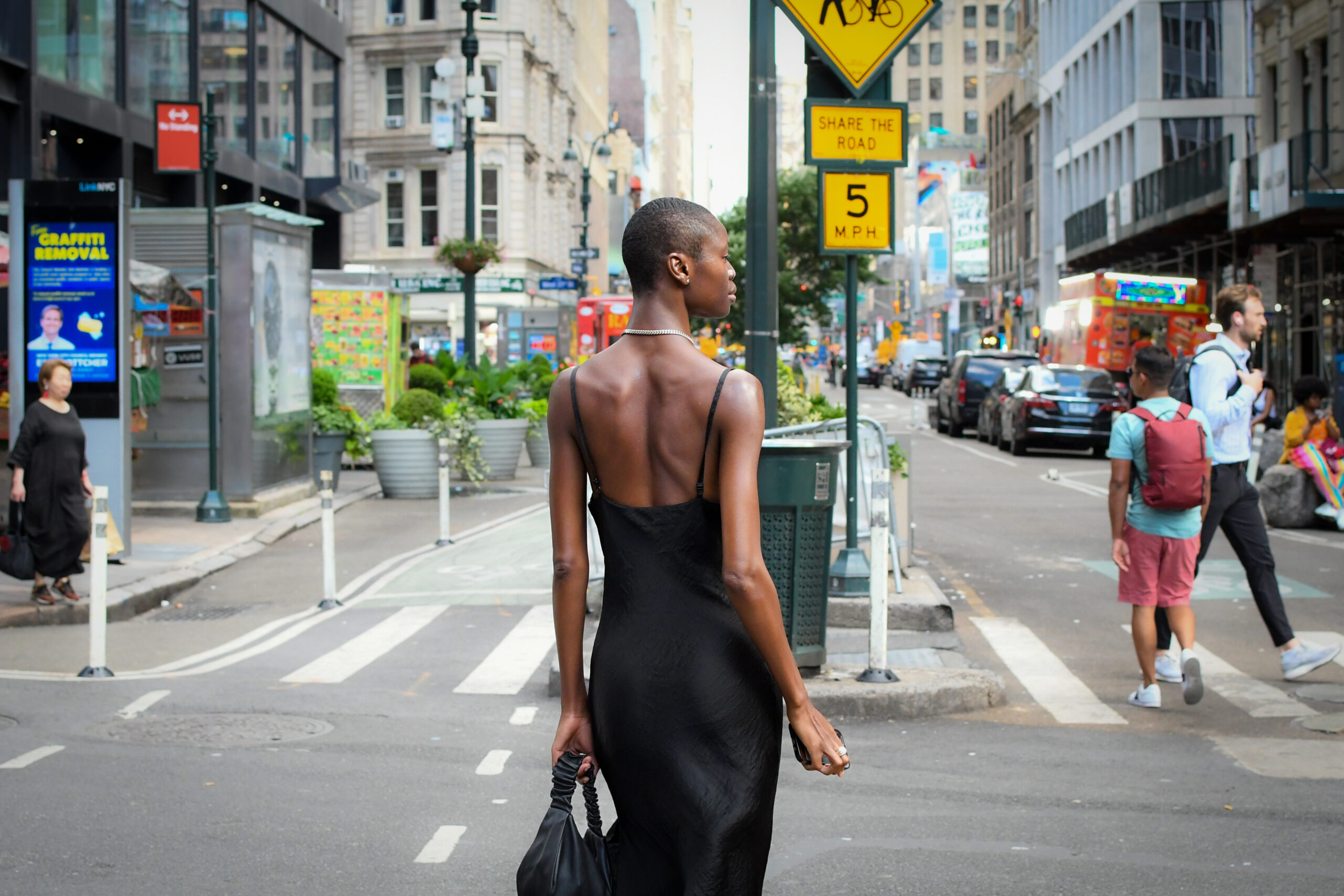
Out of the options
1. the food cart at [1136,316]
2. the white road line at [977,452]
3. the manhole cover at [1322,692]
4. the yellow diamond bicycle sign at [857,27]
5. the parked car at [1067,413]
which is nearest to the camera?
the manhole cover at [1322,692]

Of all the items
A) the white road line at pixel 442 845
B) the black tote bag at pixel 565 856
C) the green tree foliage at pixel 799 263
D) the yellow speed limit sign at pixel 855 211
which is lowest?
the white road line at pixel 442 845

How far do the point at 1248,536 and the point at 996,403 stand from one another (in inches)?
945

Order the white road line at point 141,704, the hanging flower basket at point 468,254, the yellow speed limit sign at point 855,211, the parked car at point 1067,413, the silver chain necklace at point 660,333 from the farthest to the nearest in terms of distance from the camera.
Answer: the parked car at point 1067,413 → the hanging flower basket at point 468,254 → the yellow speed limit sign at point 855,211 → the white road line at point 141,704 → the silver chain necklace at point 660,333

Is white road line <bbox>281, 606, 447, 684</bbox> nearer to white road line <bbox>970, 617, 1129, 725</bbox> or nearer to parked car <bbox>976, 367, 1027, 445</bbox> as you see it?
white road line <bbox>970, 617, 1129, 725</bbox>

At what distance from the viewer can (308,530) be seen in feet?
54.0

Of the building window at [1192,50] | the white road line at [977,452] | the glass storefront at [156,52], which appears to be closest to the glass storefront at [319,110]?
the glass storefront at [156,52]

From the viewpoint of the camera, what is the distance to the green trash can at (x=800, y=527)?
25.5 ft

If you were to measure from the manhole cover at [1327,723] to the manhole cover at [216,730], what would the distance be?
4599mm

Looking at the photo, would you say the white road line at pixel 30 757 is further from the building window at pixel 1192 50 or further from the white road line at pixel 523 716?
the building window at pixel 1192 50

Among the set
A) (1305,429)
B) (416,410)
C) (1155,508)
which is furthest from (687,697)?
(416,410)

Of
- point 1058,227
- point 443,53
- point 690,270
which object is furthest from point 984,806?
point 1058,227

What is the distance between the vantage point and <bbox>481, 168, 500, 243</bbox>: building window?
57844mm

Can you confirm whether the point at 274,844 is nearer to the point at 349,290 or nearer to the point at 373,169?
the point at 349,290

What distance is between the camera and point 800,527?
7.81 m
